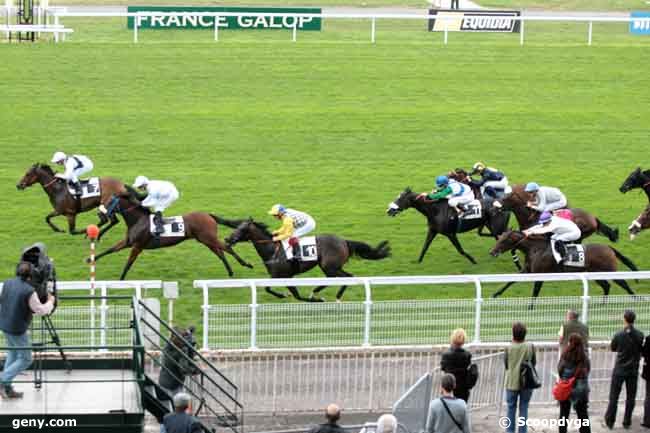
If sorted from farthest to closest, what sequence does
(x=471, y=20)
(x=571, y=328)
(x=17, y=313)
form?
(x=471, y=20) < (x=571, y=328) < (x=17, y=313)

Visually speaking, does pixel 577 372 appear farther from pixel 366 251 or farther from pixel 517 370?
pixel 366 251

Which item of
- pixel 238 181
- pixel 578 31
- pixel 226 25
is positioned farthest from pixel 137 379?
pixel 578 31

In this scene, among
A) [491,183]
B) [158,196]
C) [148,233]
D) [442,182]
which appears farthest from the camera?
[491,183]

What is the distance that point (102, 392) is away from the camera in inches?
408

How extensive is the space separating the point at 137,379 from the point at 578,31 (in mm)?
28171

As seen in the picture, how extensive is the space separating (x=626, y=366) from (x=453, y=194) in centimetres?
644

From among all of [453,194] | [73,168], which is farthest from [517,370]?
[73,168]

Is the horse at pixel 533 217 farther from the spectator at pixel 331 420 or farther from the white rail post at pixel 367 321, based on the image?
the spectator at pixel 331 420

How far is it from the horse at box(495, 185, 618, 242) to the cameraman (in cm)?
885

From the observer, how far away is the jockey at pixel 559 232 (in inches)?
628

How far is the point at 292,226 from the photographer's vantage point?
16078 millimetres

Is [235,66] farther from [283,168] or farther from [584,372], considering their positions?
[584,372]

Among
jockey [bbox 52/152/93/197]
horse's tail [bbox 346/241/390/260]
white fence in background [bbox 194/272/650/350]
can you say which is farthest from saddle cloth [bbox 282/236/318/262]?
jockey [bbox 52/152/93/197]

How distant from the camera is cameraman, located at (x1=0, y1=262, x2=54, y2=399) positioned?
9992 mm
